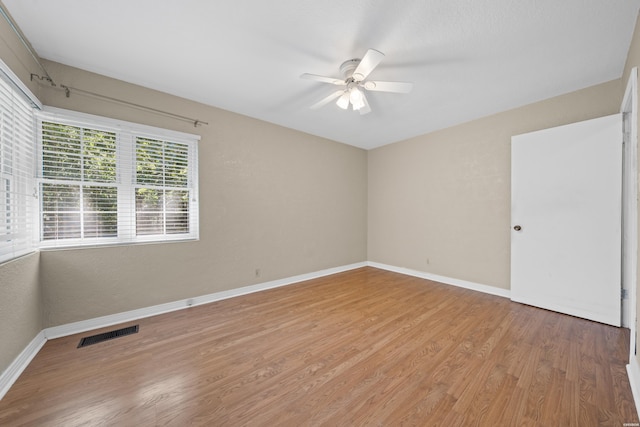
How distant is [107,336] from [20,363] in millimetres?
555

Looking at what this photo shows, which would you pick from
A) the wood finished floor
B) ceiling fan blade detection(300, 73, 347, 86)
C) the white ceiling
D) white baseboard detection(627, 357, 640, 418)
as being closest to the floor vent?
the wood finished floor

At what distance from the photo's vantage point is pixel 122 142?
2.69 m

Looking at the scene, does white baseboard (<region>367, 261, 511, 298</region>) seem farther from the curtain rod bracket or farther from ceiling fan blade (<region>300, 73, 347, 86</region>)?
the curtain rod bracket

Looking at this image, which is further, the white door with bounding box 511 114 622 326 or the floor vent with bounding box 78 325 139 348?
the white door with bounding box 511 114 622 326

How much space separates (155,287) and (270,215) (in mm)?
1752

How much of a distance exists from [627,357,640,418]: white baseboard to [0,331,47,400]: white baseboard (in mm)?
4027

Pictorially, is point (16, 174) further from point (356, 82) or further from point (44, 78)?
point (356, 82)

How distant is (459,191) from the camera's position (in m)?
3.95

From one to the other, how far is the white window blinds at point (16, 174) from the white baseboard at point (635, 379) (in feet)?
14.1

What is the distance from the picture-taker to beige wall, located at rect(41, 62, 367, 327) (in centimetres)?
247

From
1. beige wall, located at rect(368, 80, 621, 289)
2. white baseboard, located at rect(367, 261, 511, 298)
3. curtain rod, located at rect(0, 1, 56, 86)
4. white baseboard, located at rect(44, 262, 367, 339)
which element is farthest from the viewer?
white baseboard, located at rect(367, 261, 511, 298)

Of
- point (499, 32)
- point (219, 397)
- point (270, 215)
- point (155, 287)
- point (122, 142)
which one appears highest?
point (499, 32)

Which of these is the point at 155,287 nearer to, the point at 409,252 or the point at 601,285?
the point at 409,252

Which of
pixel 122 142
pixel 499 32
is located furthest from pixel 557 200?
pixel 122 142
